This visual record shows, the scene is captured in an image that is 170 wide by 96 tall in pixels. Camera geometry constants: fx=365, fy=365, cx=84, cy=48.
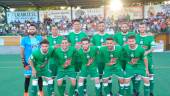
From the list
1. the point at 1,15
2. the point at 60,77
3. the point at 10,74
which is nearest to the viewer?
the point at 60,77

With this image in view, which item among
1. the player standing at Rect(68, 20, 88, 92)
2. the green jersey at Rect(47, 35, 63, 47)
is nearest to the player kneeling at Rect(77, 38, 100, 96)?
the player standing at Rect(68, 20, 88, 92)

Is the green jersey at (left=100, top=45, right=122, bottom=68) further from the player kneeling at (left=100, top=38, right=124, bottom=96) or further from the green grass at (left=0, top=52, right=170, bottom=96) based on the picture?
the green grass at (left=0, top=52, right=170, bottom=96)

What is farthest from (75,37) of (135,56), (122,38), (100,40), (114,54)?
(135,56)

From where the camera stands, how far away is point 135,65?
8.41m

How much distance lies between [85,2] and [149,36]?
56.6 ft

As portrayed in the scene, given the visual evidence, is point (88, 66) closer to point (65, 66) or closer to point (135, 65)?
point (65, 66)

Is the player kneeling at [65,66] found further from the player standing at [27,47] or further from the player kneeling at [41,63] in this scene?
the player standing at [27,47]

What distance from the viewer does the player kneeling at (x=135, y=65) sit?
8.30 metres

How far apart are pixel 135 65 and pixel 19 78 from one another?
5.57 meters

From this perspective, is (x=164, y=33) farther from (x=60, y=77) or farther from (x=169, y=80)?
(x=60, y=77)

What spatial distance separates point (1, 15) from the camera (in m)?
30.0

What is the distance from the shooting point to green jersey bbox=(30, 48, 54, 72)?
27.2 ft

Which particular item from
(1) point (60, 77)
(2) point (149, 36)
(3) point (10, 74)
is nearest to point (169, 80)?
(2) point (149, 36)

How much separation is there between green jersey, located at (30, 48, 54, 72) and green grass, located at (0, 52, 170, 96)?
5.56ft
